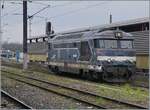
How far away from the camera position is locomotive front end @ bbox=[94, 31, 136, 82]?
2045 centimetres

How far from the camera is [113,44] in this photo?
21047 mm

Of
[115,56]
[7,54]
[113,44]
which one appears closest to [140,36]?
[113,44]

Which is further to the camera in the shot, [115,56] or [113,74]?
[115,56]

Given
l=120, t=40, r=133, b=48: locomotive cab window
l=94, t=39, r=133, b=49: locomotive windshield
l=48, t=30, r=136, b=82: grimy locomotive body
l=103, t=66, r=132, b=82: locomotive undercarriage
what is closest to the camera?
l=103, t=66, r=132, b=82: locomotive undercarriage

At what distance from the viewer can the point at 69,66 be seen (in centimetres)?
2462

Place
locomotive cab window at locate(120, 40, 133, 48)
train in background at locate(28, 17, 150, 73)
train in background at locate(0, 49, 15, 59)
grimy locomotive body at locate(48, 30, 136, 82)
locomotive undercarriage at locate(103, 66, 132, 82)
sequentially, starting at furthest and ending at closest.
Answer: train in background at locate(0, 49, 15, 59)
train in background at locate(28, 17, 150, 73)
locomotive cab window at locate(120, 40, 133, 48)
grimy locomotive body at locate(48, 30, 136, 82)
locomotive undercarriage at locate(103, 66, 132, 82)

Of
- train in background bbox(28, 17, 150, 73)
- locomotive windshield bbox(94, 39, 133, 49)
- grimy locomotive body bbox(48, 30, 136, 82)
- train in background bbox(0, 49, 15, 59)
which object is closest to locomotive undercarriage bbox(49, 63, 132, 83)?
grimy locomotive body bbox(48, 30, 136, 82)

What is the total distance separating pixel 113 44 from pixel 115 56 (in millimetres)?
711

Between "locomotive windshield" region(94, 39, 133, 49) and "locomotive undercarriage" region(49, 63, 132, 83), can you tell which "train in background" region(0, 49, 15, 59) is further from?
"locomotive windshield" region(94, 39, 133, 49)

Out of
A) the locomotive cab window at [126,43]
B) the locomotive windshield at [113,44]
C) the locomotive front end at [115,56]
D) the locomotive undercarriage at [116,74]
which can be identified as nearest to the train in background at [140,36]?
the locomotive cab window at [126,43]

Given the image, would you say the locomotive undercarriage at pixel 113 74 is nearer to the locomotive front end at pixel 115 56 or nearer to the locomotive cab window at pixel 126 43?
the locomotive front end at pixel 115 56

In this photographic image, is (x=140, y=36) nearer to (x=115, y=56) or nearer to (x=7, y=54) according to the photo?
(x=115, y=56)

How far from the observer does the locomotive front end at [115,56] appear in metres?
20.5

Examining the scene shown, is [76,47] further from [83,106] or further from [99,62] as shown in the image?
[83,106]
